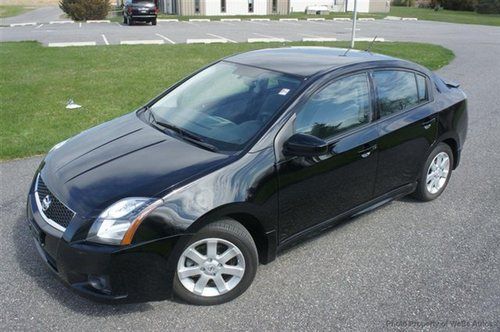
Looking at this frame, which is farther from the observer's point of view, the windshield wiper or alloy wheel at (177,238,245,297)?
the windshield wiper

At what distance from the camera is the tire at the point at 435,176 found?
4656 millimetres

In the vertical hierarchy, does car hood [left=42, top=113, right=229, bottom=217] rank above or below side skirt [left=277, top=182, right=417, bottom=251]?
above

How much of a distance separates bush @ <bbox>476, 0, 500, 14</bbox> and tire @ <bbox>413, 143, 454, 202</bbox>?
5078 centimetres

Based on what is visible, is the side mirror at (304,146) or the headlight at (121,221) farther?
the side mirror at (304,146)

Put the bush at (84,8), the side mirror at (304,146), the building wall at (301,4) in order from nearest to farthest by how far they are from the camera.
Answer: the side mirror at (304,146)
the bush at (84,8)
the building wall at (301,4)

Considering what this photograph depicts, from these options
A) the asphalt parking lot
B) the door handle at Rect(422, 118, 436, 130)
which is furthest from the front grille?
the door handle at Rect(422, 118, 436, 130)

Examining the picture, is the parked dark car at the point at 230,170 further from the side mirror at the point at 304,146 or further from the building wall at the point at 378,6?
the building wall at the point at 378,6

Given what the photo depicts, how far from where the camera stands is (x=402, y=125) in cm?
416

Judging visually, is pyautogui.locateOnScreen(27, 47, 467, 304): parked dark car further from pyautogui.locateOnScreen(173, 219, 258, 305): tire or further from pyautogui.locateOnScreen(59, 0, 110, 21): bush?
pyautogui.locateOnScreen(59, 0, 110, 21): bush

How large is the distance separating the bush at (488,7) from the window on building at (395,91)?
51.2m

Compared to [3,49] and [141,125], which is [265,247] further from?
[3,49]

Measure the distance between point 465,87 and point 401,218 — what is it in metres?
7.41

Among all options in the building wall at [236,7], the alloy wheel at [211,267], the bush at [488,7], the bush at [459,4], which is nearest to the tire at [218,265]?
the alloy wheel at [211,267]

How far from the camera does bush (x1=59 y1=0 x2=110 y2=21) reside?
107 ft
